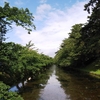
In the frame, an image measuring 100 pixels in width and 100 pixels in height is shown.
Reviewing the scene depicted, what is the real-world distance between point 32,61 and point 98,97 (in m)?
10.8

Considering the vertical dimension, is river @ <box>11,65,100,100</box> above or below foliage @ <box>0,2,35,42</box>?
below

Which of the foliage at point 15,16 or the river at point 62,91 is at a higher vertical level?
the foliage at point 15,16

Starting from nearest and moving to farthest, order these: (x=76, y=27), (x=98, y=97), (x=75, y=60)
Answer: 1. (x=98, y=97)
2. (x=75, y=60)
3. (x=76, y=27)

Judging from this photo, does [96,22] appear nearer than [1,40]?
No

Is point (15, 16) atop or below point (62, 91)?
atop

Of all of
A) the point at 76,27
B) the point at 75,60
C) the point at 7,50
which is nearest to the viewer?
the point at 7,50

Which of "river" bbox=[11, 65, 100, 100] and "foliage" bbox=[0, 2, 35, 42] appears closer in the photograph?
"foliage" bbox=[0, 2, 35, 42]

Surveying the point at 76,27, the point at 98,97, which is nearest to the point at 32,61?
the point at 98,97

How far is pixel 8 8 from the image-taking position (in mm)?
10875

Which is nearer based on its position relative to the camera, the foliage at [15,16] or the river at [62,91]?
the foliage at [15,16]

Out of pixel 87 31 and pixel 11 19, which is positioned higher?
pixel 87 31

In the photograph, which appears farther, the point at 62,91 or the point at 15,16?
the point at 62,91

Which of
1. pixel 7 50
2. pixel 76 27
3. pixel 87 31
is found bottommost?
pixel 7 50

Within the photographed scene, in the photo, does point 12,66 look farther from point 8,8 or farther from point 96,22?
point 96,22
